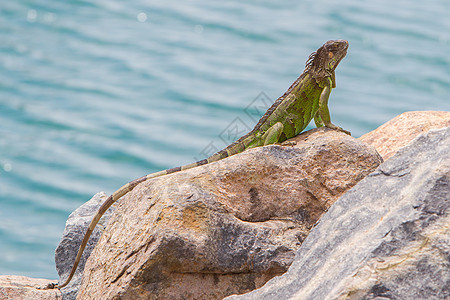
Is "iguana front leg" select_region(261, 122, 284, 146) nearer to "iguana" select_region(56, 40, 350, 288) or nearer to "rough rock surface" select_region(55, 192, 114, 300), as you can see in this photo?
"iguana" select_region(56, 40, 350, 288)

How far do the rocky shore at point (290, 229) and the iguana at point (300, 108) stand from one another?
0.20 metres

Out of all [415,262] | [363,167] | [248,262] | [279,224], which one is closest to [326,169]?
[363,167]

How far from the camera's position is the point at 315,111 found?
4.88m

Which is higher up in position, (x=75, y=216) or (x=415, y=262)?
(x=75, y=216)

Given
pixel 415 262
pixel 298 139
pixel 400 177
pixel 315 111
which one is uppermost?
pixel 315 111

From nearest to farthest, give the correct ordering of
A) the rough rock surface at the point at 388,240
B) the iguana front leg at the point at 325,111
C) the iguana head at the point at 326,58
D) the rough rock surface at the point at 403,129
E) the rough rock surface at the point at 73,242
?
the rough rock surface at the point at 388,240 < the iguana front leg at the point at 325,111 < the iguana head at the point at 326,58 < the rough rock surface at the point at 73,242 < the rough rock surface at the point at 403,129

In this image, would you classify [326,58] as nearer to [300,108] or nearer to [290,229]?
[300,108]

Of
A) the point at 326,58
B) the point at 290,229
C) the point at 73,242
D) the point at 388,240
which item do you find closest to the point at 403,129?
the point at 326,58

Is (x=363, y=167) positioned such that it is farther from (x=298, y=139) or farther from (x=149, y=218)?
(x=149, y=218)

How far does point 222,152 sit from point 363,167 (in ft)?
4.04

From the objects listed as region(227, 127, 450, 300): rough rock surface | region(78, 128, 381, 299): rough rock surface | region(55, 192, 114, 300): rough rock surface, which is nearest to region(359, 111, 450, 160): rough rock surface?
region(78, 128, 381, 299): rough rock surface

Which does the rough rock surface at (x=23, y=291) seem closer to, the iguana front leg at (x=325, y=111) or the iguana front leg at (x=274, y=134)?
the iguana front leg at (x=274, y=134)

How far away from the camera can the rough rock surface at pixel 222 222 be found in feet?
11.0

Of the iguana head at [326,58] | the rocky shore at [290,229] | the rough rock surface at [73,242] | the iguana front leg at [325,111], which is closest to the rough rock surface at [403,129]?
the iguana front leg at [325,111]
